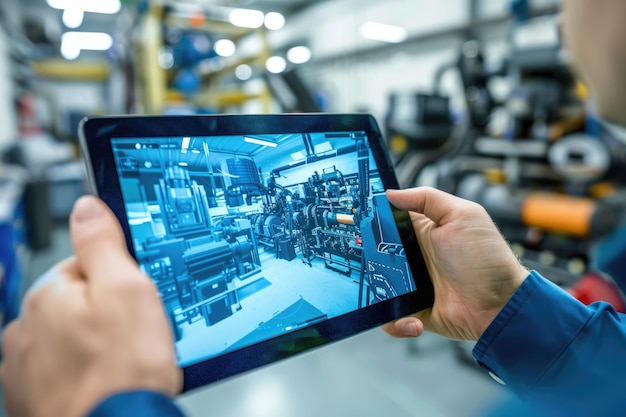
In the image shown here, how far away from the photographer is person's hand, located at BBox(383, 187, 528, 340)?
0.79 meters

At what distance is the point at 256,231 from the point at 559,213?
8.08ft

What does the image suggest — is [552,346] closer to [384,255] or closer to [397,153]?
[384,255]

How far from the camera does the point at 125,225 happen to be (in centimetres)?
49

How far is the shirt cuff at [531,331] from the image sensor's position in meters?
0.68

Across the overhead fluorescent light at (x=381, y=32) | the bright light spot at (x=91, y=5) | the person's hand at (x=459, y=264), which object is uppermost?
the bright light spot at (x=91, y=5)

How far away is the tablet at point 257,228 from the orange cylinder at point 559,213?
209 cm

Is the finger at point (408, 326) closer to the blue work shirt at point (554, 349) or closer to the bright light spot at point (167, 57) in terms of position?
the blue work shirt at point (554, 349)

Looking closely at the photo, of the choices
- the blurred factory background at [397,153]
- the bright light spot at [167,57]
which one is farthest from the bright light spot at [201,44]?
the bright light spot at [167,57]

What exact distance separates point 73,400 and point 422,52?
829 cm

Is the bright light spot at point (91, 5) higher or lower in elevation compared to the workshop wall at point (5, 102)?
higher

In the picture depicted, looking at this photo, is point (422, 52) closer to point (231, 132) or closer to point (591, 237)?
point (591, 237)

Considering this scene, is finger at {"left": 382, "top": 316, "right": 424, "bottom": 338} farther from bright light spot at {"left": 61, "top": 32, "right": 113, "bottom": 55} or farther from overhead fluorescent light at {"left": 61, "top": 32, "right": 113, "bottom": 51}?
overhead fluorescent light at {"left": 61, "top": 32, "right": 113, "bottom": 51}

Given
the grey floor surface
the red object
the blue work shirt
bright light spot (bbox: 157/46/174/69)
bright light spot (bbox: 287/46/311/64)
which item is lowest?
the grey floor surface

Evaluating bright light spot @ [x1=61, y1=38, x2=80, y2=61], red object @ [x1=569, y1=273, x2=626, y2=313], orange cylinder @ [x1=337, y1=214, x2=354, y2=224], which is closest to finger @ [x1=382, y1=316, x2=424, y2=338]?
orange cylinder @ [x1=337, y1=214, x2=354, y2=224]
